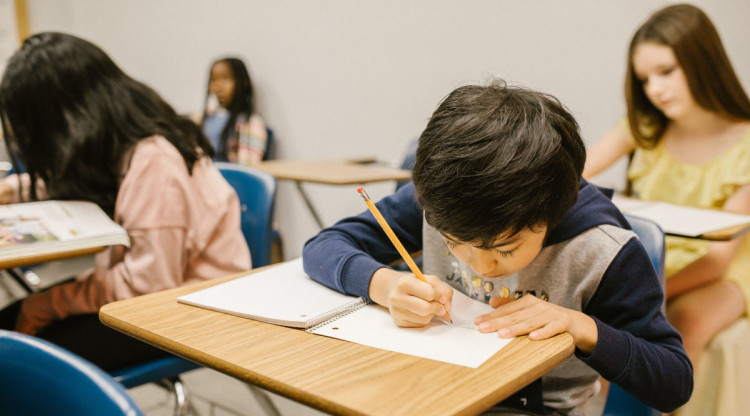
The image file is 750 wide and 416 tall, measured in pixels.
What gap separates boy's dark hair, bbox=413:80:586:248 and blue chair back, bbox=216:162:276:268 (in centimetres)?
86

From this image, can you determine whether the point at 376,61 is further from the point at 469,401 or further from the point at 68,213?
the point at 469,401

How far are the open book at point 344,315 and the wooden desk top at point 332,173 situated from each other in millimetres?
1412

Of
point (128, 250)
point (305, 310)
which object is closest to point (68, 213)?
point (128, 250)

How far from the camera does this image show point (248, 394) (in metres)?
2.14

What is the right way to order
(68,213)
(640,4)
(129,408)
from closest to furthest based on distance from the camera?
(129,408), (68,213), (640,4)

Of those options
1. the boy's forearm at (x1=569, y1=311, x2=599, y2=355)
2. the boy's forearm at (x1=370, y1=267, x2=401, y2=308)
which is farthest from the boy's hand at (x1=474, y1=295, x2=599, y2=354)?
the boy's forearm at (x1=370, y1=267, x2=401, y2=308)

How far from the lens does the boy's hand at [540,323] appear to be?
2.34 ft

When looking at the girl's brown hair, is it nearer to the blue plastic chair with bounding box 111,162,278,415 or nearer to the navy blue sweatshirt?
the navy blue sweatshirt

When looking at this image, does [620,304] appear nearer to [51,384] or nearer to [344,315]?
[344,315]

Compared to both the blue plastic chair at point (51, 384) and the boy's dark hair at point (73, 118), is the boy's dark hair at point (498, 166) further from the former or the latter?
the boy's dark hair at point (73, 118)

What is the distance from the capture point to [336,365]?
64 centimetres

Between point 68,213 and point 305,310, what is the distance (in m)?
0.74

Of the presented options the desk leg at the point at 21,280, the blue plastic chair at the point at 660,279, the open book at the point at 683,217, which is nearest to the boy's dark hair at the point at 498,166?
the blue plastic chair at the point at 660,279

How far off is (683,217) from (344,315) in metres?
1.11
